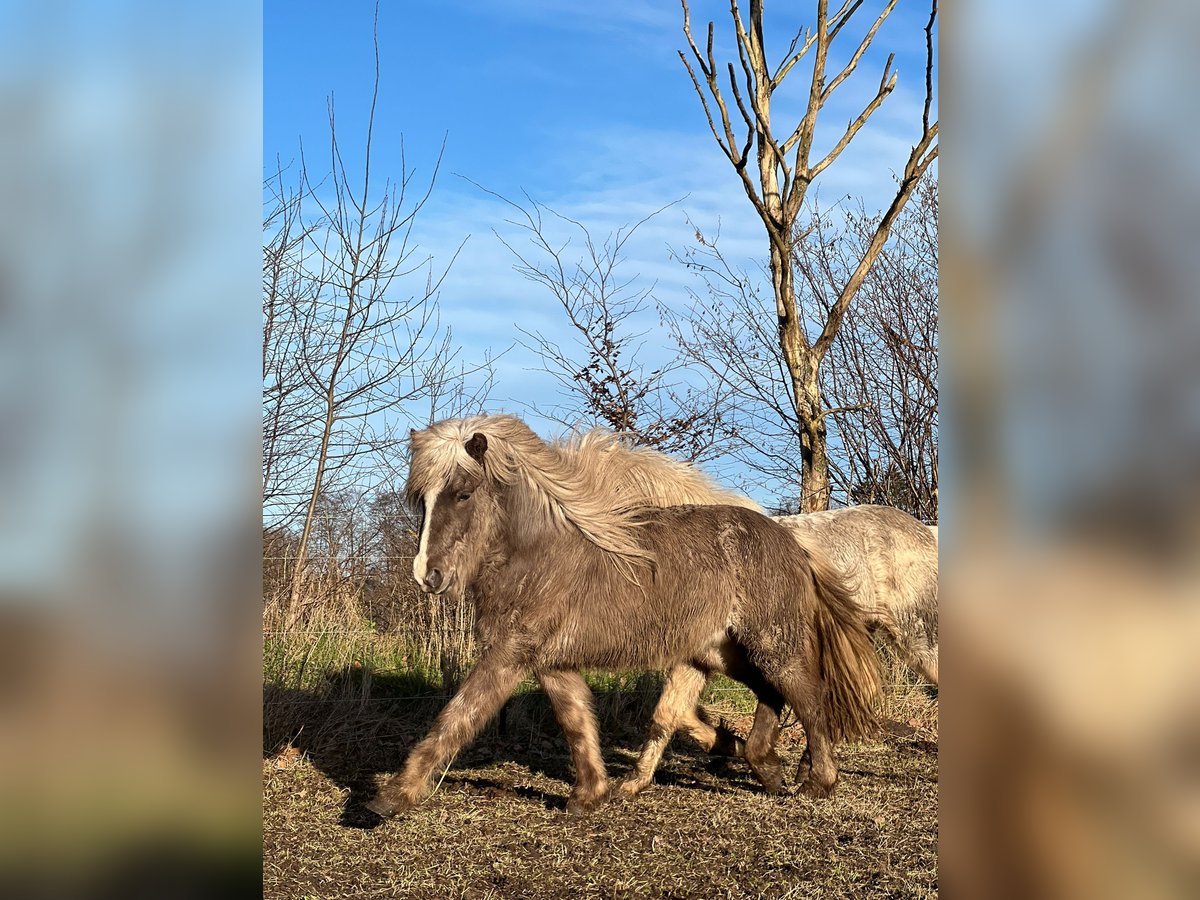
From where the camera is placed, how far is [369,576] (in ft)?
30.1

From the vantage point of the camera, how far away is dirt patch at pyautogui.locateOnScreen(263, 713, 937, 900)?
13.9ft

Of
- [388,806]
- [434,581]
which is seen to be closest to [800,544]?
[434,581]

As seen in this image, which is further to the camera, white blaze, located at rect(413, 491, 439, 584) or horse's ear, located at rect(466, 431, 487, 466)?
horse's ear, located at rect(466, 431, 487, 466)

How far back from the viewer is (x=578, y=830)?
5.10m

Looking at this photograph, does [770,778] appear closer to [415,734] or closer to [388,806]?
[388,806]

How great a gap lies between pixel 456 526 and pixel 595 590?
0.79 metres

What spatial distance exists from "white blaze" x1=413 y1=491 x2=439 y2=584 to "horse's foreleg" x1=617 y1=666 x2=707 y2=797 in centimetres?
175

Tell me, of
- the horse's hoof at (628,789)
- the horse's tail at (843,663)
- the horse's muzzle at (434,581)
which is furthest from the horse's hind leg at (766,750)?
the horse's muzzle at (434,581)

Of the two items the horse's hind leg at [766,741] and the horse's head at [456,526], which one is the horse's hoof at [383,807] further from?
the horse's hind leg at [766,741]
